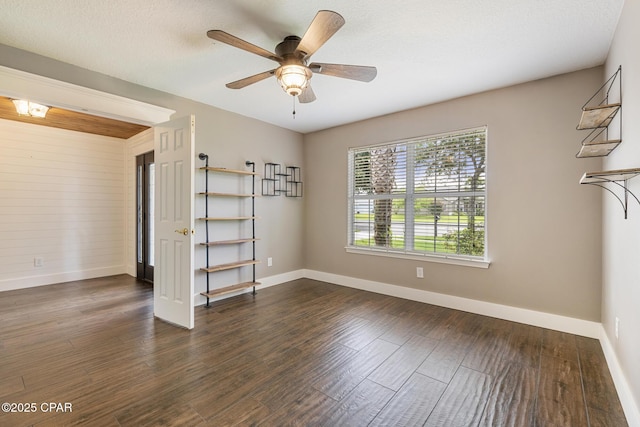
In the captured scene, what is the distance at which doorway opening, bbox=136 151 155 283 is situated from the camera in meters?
4.97

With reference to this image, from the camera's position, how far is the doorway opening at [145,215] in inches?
196

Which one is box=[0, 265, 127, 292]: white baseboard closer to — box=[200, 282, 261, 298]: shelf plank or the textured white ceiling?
box=[200, 282, 261, 298]: shelf plank

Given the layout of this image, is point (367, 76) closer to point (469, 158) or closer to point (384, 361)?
point (469, 158)

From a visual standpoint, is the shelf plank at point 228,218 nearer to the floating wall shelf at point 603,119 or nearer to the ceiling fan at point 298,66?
the ceiling fan at point 298,66

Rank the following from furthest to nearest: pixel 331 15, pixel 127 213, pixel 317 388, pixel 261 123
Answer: pixel 127 213, pixel 261 123, pixel 317 388, pixel 331 15

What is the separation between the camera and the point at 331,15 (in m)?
1.63

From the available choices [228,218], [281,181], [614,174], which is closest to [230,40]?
[614,174]

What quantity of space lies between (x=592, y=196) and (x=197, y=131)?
4307 mm

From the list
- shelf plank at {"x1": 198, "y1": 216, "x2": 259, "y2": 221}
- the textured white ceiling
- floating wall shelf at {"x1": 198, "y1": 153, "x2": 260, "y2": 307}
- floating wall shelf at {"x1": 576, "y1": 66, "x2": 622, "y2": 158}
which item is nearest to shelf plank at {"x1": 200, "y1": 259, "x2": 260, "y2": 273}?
floating wall shelf at {"x1": 198, "y1": 153, "x2": 260, "y2": 307}

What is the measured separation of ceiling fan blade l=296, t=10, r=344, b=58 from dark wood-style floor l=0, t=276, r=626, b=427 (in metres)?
2.30

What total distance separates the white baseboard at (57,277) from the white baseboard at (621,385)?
6.71m

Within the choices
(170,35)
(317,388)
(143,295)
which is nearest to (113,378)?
(317,388)

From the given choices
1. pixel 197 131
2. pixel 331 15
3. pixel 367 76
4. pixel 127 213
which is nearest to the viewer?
pixel 331 15

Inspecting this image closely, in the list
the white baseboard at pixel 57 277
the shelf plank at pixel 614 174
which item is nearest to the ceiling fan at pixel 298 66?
the shelf plank at pixel 614 174
